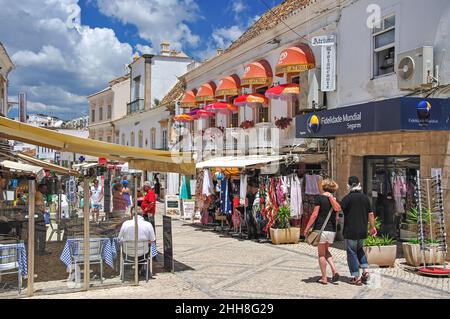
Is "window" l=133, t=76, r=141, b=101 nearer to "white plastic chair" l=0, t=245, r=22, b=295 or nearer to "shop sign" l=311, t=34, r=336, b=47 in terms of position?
"shop sign" l=311, t=34, r=336, b=47

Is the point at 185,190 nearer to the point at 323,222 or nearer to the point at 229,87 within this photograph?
the point at 229,87

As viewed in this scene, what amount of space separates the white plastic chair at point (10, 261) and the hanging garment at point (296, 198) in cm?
697

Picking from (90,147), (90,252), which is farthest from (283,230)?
(90,147)

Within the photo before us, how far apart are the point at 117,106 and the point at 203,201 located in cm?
2609

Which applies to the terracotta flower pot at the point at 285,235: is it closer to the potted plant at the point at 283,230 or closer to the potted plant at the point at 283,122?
the potted plant at the point at 283,230

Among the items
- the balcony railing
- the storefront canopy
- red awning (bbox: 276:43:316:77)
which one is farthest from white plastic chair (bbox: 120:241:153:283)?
the balcony railing

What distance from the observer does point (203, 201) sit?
16.8 m

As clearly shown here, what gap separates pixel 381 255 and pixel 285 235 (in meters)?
3.47

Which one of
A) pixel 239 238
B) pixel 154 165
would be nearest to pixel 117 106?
pixel 239 238

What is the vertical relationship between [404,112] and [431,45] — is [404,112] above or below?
below

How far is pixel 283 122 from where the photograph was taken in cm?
1644

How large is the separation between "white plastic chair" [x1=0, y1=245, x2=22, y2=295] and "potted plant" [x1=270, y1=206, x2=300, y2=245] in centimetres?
663

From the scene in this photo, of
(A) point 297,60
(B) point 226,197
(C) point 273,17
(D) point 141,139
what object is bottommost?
(B) point 226,197

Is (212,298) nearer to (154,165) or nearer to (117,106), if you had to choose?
(154,165)
